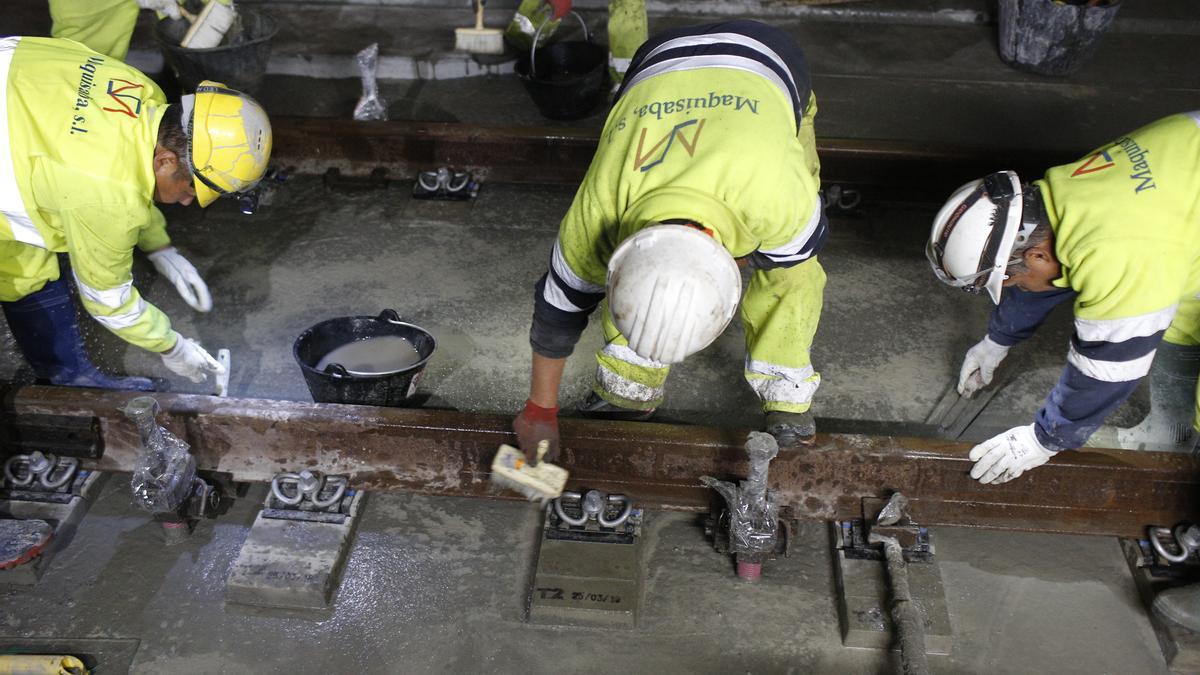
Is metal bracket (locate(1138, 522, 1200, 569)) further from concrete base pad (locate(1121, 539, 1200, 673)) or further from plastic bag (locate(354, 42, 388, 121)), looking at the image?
plastic bag (locate(354, 42, 388, 121))

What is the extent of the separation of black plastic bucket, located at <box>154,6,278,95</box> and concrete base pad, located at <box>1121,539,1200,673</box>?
5.10 m

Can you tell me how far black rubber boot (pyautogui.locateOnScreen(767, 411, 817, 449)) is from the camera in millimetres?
2920

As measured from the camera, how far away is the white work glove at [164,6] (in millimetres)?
4812

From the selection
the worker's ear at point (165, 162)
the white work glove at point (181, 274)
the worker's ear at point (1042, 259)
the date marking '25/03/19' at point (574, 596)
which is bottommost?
the date marking '25/03/19' at point (574, 596)

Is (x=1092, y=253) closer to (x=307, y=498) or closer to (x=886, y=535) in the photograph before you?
(x=886, y=535)

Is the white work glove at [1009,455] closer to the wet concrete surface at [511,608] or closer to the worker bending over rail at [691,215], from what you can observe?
the wet concrete surface at [511,608]

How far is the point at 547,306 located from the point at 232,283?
233 cm

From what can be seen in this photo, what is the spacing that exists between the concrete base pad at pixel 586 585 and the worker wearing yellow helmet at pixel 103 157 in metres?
1.63

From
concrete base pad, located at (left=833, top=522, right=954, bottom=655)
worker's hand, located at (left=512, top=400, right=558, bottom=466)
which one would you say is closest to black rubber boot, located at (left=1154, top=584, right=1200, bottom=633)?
concrete base pad, located at (left=833, top=522, right=954, bottom=655)

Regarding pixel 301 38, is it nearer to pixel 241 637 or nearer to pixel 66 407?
pixel 66 407

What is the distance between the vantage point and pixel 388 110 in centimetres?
545

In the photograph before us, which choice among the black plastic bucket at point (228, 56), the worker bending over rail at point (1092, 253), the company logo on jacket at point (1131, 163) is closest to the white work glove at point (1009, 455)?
the worker bending over rail at point (1092, 253)

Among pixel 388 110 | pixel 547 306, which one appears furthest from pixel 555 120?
pixel 547 306

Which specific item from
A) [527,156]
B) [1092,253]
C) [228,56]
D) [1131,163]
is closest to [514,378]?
[527,156]
